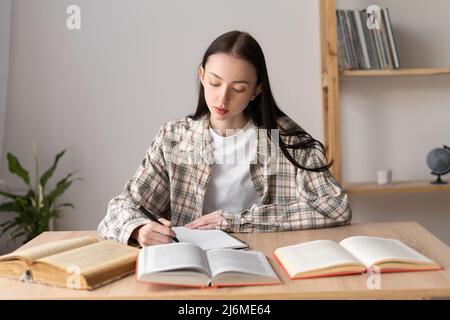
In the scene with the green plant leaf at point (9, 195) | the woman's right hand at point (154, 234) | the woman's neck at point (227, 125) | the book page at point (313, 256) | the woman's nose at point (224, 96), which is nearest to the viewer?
the book page at point (313, 256)

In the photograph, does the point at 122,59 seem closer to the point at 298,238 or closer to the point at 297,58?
the point at 297,58

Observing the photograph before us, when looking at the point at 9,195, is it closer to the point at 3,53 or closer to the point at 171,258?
the point at 3,53

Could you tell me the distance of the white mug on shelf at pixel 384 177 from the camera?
2800 millimetres

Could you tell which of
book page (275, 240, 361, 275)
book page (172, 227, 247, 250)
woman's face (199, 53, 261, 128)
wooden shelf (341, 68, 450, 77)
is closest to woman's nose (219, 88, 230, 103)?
woman's face (199, 53, 261, 128)

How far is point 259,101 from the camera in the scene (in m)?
1.90

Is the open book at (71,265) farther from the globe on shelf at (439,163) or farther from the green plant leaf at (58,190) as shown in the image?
the globe on shelf at (439,163)

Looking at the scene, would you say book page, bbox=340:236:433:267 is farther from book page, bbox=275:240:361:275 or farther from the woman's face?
the woman's face

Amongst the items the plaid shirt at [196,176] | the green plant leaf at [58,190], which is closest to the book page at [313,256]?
the plaid shirt at [196,176]

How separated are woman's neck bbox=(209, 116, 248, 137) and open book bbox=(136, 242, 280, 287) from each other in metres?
0.76

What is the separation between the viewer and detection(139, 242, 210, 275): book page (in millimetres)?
1112

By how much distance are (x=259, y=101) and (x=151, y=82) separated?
120 cm
